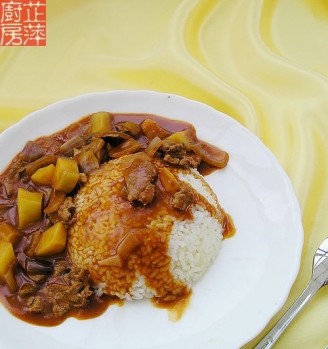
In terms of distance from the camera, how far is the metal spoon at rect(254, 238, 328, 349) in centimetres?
299

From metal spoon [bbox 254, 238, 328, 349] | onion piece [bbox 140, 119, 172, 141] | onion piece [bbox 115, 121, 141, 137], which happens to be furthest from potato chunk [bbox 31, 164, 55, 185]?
metal spoon [bbox 254, 238, 328, 349]

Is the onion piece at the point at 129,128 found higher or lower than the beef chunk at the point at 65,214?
higher

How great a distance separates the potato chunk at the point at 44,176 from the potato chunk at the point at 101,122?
1.56ft

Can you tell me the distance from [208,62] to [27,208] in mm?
2249

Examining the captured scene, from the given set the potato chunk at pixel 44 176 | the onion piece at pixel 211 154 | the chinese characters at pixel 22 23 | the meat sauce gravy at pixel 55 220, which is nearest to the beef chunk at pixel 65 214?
the meat sauce gravy at pixel 55 220

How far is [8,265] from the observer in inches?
123

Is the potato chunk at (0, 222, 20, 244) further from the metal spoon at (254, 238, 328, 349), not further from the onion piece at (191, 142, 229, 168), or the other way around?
the metal spoon at (254, 238, 328, 349)

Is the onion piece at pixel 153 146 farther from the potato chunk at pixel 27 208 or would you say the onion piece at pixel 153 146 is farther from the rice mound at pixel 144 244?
the potato chunk at pixel 27 208

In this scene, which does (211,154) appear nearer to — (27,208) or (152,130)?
(152,130)

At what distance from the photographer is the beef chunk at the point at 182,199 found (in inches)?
128

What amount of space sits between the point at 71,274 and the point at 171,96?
1.56 meters

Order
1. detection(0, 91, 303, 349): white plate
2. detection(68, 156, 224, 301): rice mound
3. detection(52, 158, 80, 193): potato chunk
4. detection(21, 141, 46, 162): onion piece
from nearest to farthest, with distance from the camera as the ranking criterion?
detection(0, 91, 303, 349): white plate < detection(68, 156, 224, 301): rice mound < detection(52, 158, 80, 193): potato chunk < detection(21, 141, 46, 162): onion piece

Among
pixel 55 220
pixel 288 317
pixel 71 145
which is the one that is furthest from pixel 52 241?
pixel 288 317

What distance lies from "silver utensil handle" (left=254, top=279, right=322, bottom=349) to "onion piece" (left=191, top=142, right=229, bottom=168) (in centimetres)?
101
